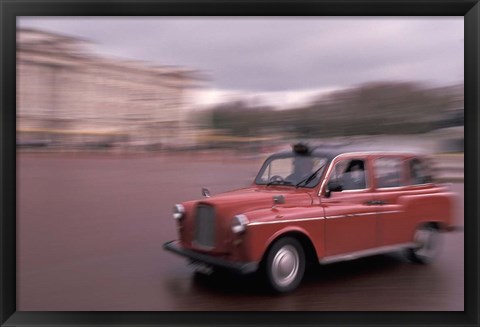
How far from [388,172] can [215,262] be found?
8.72 ft

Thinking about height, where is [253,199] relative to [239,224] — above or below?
above

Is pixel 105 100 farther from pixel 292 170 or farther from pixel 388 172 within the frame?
pixel 388 172

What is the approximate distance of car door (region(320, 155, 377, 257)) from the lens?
5.02 m

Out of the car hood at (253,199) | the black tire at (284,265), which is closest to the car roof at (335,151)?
the car hood at (253,199)

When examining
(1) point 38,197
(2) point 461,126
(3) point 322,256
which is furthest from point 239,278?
(1) point 38,197

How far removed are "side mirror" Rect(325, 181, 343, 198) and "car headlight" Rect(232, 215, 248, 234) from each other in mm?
1267

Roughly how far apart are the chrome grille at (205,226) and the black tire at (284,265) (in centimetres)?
66

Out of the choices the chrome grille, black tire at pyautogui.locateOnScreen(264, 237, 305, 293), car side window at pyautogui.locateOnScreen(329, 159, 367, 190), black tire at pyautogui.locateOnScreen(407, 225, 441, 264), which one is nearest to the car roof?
car side window at pyautogui.locateOnScreen(329, 159, 367, 190)

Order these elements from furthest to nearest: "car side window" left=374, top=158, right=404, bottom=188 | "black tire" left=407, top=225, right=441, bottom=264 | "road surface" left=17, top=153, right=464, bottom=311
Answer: "black tire" left=407, top=225, right=441, bottom=264 < "car side window" left=374, top=158, right=404, bottom=188 < "road surface" left=17, top=153, right=464, bottom=311

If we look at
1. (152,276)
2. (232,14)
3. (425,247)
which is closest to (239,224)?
(152,276)

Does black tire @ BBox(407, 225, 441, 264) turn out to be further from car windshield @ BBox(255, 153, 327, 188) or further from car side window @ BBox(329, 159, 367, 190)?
car windshield @ BBox(255, 153, 327, 188)

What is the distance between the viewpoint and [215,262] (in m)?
4.62

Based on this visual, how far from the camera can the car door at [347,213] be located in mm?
5016

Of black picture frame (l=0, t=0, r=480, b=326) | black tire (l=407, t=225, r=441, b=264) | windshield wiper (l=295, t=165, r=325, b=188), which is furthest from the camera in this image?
black tire (l=407, t=225, r=441, b=264)
